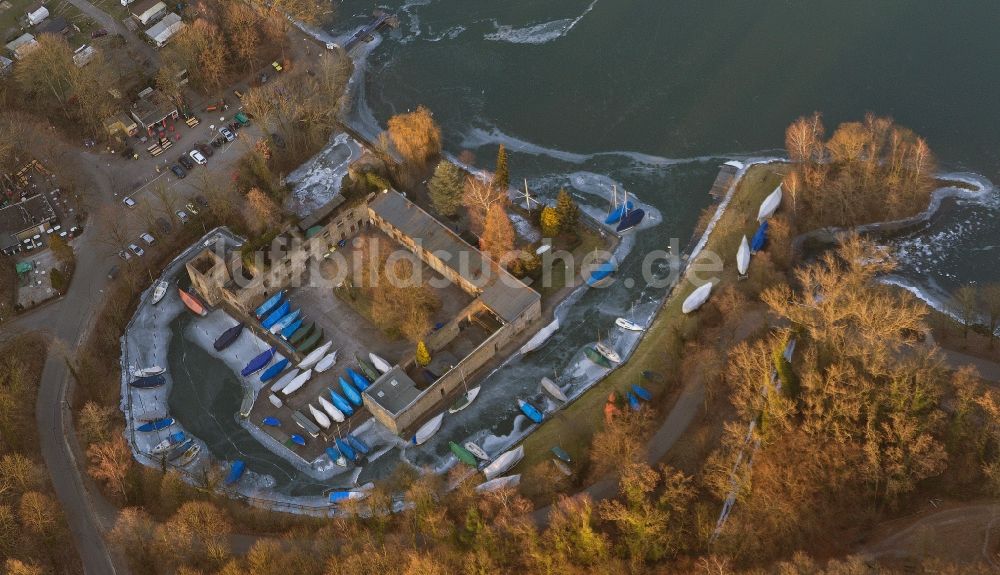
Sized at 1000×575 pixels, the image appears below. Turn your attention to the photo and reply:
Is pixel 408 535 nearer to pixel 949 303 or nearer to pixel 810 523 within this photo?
pixel 810 523

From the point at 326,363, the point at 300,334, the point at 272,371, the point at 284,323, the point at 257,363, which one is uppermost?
the point at 284,323

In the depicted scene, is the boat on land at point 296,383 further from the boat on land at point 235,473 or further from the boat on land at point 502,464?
the boat on land at point 502,464

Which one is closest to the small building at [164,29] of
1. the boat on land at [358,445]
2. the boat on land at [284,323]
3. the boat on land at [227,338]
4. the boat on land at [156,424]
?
the boat on land at [227,338]

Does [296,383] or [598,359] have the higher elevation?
[598,359]

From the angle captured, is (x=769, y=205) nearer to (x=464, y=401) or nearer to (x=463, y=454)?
(x=464, y=401)

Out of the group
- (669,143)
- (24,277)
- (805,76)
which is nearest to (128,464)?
(24,277)

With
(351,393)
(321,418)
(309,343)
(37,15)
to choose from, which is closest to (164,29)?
(37,15)
